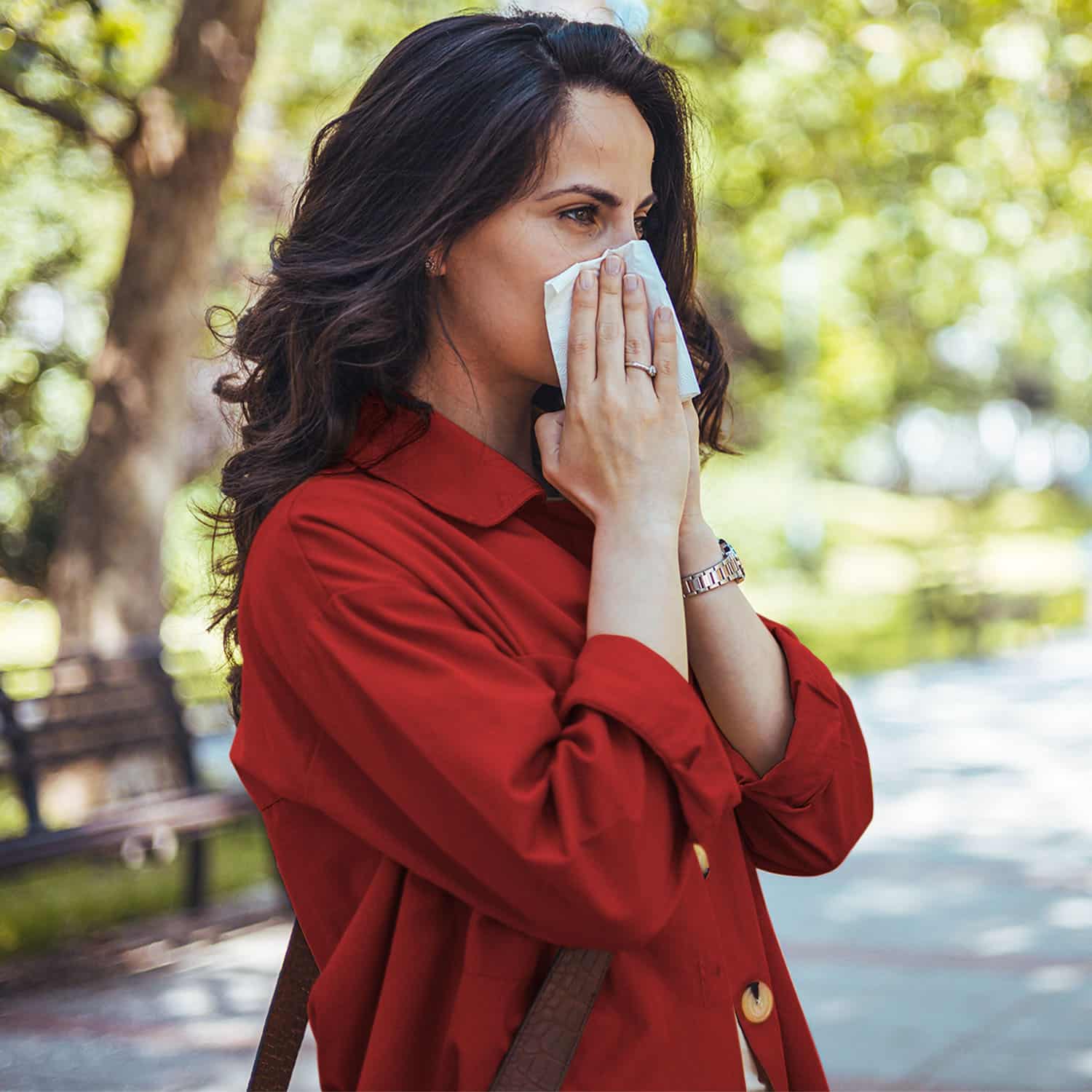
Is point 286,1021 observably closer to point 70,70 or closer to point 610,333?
point 610,333

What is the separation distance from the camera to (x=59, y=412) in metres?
15.4

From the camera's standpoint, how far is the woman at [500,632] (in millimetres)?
1472

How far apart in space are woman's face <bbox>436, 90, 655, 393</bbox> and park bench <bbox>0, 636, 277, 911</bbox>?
4043 millimetres

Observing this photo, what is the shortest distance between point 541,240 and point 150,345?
19.1ft

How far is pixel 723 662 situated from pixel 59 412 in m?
14.6

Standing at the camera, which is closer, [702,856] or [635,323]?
[702,856]

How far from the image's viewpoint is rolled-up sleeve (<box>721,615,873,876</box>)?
1764 mm

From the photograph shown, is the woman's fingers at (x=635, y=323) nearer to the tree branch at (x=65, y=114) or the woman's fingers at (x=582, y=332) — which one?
the woman's fingers at (x=582, y=332)

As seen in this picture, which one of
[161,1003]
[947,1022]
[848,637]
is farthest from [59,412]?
[947,1022]

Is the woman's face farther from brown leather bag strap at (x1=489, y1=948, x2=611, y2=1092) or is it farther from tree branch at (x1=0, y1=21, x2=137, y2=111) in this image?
tree branch at (x1=0, y1=21, x2=137, y2=111)

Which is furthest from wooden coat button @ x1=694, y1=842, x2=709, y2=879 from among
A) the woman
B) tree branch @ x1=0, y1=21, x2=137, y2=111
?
tree branch @ x1=0, y1=21, x2=137, y2=111

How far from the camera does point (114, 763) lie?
6.53m

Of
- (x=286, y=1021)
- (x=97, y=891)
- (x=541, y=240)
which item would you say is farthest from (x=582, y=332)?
(x=97, y=891)

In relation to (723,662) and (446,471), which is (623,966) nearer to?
(723,662)
